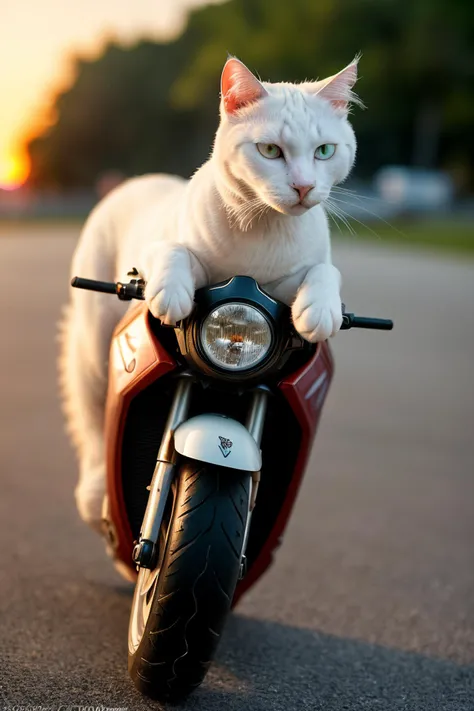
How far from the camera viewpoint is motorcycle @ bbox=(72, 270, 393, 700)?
8.24 feet

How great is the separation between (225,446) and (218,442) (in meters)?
0.02

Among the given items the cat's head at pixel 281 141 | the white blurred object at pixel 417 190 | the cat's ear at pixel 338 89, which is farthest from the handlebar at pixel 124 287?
the white blurred object at pixel 417 190

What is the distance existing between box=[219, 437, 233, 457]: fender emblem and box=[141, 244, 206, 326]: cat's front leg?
336 mm

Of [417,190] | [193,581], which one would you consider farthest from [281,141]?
[417,190]

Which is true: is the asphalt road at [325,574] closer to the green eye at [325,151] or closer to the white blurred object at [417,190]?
the green eye at [325,151]

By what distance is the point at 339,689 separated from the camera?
2.96 metres

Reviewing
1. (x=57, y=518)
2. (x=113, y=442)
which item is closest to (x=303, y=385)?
(x=113, y=442)

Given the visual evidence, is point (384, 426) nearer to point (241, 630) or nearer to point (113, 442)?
point (241, 630)

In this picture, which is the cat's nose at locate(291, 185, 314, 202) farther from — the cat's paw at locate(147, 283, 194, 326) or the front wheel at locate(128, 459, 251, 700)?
the front wheel at locate(128, 459, 251, 700)

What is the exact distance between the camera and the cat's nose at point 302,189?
8.26 ft

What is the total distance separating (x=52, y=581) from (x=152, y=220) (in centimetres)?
145

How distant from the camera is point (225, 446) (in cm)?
260

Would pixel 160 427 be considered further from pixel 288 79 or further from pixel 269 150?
pixel 288 79

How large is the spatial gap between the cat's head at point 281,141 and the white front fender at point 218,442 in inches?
22.9
